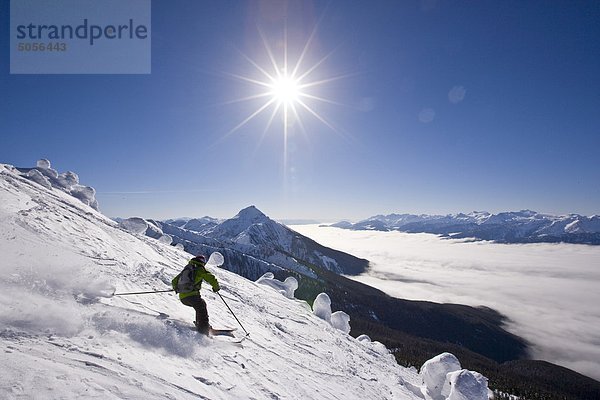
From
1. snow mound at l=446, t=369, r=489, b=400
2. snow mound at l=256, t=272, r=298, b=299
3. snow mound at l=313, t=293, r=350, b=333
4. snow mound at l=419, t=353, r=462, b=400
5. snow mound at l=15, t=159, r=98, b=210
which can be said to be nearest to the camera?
snow mound at l=446, t=369, r=489, b=400

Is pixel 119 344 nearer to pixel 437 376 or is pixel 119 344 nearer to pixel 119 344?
pixel 119 344

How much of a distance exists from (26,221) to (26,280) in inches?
471

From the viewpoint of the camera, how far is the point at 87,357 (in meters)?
7.40

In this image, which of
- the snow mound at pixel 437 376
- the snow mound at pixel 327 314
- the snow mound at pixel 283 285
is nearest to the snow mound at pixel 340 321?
the snow mound at pixel 327 314

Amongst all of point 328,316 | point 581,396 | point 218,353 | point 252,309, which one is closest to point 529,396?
point 581,396

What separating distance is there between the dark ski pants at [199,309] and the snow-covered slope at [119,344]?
0.52 meters

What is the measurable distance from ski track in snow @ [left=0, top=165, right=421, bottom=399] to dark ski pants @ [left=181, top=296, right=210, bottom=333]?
1.29 feet

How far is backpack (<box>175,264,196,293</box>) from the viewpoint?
1159 cm

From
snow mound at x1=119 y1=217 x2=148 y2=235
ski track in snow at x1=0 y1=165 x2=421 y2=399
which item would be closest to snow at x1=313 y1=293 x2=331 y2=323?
ski track in snow at x1=0 y1=165 x2=421 y2=399

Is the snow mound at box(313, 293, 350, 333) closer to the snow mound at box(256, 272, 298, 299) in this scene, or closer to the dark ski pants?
the snow mound at box(256, 272, 298, 299)

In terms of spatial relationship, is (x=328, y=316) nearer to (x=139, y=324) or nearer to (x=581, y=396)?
(x=139, y=324)

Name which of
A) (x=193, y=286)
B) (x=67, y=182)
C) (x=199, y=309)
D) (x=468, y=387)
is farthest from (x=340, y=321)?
(x=67, y=182)

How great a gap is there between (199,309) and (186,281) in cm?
118

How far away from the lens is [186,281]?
38.2 ft
